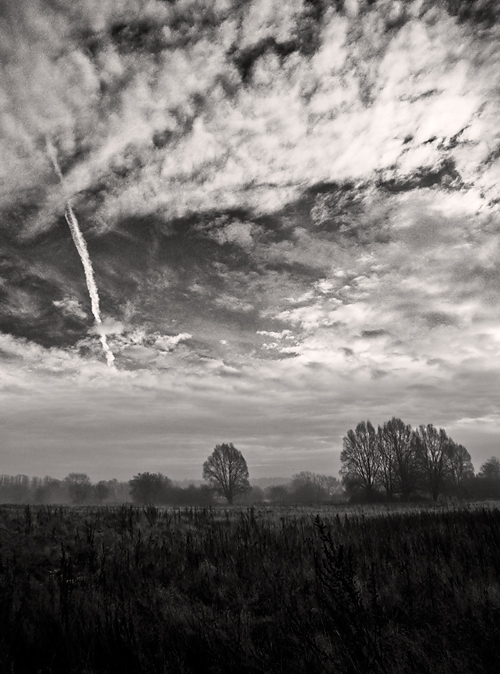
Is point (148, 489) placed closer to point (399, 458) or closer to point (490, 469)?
point (399, 458)

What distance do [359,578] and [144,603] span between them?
193 inches

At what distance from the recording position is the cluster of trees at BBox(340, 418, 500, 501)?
5362 cm

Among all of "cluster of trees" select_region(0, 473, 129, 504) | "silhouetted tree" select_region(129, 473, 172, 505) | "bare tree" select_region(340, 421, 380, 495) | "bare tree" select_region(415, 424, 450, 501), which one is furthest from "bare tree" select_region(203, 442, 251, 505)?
"cluster of trees" select_region(0, 473, 129, 504)

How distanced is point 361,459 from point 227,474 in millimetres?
23618

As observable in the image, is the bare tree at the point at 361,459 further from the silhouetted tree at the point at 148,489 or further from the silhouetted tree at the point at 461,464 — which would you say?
the silhouetted tree at the point at 148,489

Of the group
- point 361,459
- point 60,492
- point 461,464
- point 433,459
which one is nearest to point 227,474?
point 361,459

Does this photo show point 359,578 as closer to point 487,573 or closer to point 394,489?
point 487,573

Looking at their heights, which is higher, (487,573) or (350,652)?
(350,652)

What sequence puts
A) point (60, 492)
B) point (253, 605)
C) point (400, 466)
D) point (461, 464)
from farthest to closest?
point (60, 492), point (461, 464), point (400, 466), point (253, 605)

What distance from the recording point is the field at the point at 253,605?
4.86 metres

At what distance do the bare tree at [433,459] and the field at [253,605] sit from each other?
47.2 metres

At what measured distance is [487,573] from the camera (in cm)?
840

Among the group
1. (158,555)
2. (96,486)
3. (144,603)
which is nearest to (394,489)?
(158,555)

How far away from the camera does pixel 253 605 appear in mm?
7895
